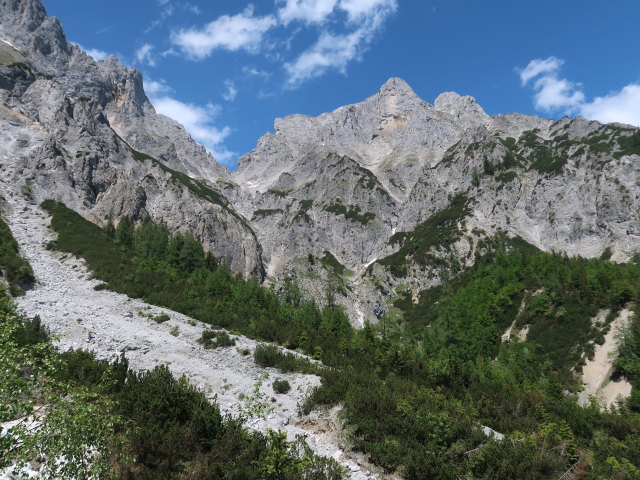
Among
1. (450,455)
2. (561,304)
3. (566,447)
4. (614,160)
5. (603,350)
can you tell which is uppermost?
Result: (614,160)

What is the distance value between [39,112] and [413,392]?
150 metres

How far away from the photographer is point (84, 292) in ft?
109

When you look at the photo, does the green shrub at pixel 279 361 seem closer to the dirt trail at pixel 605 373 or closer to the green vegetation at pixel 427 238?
the dirt trail at pixel 605 373

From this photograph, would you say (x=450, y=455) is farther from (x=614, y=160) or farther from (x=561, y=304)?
(x=614, y=160)

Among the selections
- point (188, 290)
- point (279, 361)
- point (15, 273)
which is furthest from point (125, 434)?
point (188, 290)

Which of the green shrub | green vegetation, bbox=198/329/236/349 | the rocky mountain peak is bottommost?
green vegetation, bbox=198/329/236/349

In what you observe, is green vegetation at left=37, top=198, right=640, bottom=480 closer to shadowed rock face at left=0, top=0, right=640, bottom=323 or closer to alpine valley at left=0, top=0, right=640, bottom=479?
alpine valley at left=0, top=0, right=640, bottom=479

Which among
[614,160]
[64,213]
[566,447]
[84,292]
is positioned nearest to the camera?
[566,447]

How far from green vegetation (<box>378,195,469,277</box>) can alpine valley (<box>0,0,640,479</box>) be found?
1105 mm

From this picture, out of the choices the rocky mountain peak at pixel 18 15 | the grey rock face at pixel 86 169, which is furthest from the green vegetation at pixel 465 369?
the rocky mountain peak at pixel 18 15

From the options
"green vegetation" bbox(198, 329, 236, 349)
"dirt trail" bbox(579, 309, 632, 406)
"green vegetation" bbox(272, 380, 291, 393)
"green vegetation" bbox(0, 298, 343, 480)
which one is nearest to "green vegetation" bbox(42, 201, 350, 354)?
"green vegetation" bbox(198, 329, 236, 349)

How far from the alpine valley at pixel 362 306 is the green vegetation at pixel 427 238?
1.10 m

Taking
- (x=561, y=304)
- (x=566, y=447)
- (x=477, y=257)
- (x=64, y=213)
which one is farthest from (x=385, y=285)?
(x=566, y=447)

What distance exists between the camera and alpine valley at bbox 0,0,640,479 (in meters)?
12.7
